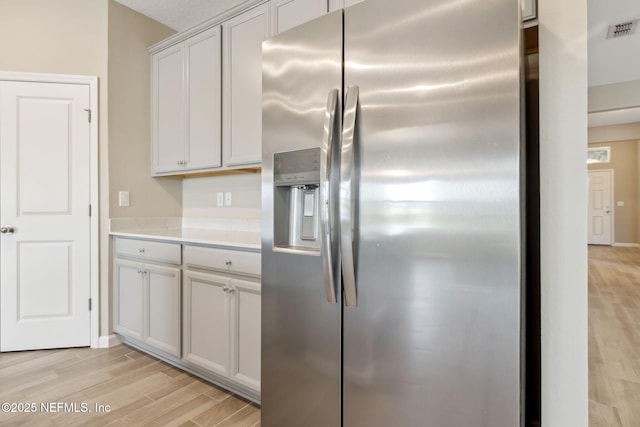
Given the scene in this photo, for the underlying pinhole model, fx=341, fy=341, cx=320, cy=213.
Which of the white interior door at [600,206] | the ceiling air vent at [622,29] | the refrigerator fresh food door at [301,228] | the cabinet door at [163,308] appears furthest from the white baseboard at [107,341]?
the white interior door at [600,206]

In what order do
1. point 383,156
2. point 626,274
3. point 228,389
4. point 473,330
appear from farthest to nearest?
point 626,274
point 228,389
point 383,156
point 473,330

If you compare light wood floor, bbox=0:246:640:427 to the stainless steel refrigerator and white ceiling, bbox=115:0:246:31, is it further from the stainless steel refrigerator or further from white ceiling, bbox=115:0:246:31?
white ceiling, bbox=115:0:246:31

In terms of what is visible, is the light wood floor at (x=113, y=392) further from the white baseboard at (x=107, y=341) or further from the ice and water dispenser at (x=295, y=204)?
the ice and water dispenser at (x=295, y=204)

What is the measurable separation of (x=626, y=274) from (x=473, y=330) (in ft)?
19.9

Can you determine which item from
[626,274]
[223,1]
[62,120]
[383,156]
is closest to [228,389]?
[383,156]

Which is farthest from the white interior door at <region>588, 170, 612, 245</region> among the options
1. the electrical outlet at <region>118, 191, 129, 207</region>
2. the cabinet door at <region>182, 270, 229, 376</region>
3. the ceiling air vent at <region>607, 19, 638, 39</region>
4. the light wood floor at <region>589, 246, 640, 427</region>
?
the electrical outlet at <region>118, 191, 129, 207</region>

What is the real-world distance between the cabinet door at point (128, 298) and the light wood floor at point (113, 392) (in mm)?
205

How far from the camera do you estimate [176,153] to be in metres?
2.80

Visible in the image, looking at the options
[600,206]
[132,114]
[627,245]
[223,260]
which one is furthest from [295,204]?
[627,245]

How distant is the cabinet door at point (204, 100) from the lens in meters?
2.49

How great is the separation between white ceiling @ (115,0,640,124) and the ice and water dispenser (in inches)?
71.9

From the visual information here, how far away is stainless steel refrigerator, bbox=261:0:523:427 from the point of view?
3.02 ft

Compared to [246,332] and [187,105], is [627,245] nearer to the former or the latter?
[246,332]

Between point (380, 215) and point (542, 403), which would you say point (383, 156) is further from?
point (542, 403)
